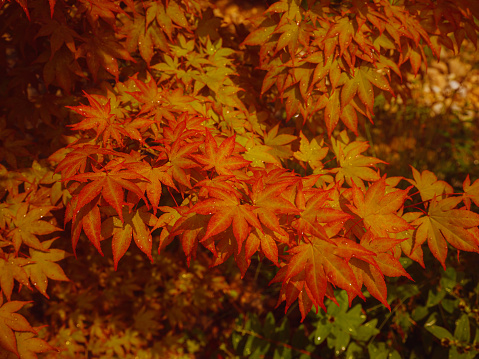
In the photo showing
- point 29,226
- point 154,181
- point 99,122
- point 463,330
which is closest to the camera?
point 154,181

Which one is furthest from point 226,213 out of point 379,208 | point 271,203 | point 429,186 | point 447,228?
point 429,186

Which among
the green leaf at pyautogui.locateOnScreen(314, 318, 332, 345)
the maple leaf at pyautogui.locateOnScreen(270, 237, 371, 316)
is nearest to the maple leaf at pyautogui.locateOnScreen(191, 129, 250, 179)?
the maple leaf at pyautogui.locateOnScreen(270, 237, 371, 316)

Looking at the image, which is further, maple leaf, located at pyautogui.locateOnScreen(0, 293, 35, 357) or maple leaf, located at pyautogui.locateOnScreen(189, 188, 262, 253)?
maple leaf, located at pyautogui.locateOnScreen(0, 293, 35, 357)

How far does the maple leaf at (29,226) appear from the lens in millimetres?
1451

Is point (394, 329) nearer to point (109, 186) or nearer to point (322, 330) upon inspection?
point (322, 330)

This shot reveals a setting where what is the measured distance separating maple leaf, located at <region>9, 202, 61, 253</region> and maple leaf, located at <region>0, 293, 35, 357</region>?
0.83ft

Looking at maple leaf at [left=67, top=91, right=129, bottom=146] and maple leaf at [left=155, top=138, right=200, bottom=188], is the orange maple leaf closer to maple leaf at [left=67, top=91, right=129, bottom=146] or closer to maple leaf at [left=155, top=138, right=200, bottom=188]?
maple leaf at [left=155, top=138, right=200, bottom=188]

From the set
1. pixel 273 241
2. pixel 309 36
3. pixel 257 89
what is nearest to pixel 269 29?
pixel 309 36

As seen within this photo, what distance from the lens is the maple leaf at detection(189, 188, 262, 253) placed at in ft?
3.42

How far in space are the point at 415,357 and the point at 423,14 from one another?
2106 millimetres

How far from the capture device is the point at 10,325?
1257 millimetres

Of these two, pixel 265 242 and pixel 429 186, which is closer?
pixel 265 242

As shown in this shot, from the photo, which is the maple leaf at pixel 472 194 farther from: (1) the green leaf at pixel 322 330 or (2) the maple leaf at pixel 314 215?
(1) the green leaf at pixel 322 330

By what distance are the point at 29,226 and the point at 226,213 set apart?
37.3 inches
